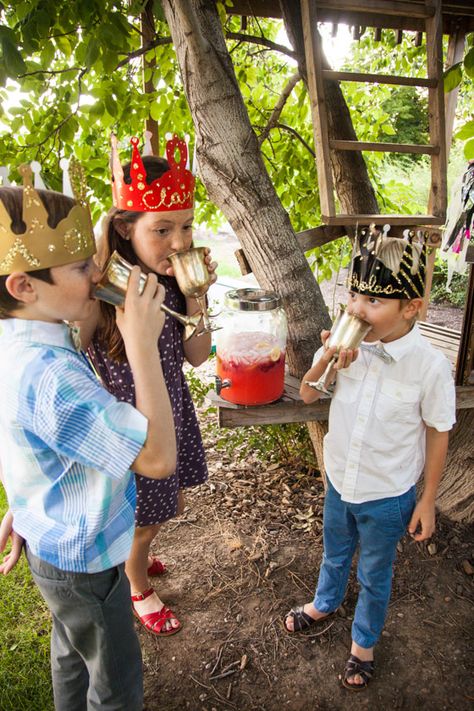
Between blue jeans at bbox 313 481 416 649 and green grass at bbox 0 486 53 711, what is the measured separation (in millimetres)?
1236

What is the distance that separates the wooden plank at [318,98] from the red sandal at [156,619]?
6.69 feet

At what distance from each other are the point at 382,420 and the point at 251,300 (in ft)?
2.31

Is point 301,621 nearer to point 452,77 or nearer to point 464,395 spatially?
point 464,395

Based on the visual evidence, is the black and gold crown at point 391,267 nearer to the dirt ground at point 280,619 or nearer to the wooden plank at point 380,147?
the wooden plank at point 380,147

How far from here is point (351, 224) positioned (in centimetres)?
267

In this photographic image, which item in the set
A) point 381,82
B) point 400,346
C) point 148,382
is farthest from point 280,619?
point 381,82

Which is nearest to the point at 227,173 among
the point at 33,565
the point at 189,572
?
the point at 33,565

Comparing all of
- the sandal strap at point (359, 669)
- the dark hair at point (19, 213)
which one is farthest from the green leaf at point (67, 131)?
the sandal strap at point (359, 669)

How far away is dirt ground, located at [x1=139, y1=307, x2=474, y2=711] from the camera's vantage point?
2059mm

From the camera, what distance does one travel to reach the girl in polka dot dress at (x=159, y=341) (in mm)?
1813

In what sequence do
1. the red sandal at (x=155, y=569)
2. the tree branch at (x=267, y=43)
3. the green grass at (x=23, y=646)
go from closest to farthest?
the green grass at (x=23, y=646), the red sandal at (x=155, y=569), the tree branch at (x=267, y=43)

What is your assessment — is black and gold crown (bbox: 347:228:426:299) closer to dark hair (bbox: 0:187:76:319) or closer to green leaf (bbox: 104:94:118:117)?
dark hair (bbox: 0:187:76:319)

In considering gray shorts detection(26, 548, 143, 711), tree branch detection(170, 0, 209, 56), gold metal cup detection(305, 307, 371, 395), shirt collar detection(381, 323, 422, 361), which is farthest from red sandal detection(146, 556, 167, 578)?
tree branch detection(170, 0, 209, 56)

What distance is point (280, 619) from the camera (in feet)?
7.82
